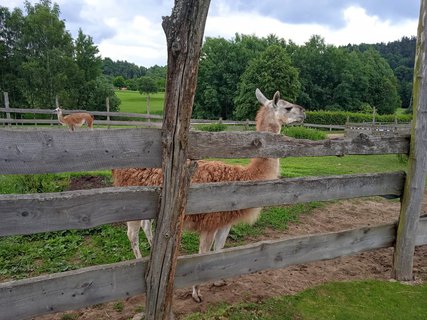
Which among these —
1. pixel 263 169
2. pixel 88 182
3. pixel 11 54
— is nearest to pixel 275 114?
pixel 263 169

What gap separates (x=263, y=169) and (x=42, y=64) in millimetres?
42821

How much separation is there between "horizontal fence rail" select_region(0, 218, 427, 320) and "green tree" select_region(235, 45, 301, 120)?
143ft

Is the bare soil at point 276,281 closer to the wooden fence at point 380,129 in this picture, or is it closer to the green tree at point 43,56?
the wooden fence at point 380,129

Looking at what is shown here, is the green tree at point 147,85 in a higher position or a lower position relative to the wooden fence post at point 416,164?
higher

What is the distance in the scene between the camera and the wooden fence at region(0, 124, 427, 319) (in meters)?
2.35

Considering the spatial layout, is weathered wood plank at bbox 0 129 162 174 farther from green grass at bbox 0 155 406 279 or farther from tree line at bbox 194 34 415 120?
tree line at bbox 194 34 415 120

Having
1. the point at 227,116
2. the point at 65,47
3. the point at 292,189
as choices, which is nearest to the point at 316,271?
the point at 292,189

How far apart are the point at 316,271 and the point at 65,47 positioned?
148 feet

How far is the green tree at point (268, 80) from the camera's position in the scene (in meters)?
47.3

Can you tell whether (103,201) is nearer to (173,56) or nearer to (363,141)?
(173,56)

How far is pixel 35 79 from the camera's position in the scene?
128ft

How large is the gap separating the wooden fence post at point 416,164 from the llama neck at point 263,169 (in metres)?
1.52

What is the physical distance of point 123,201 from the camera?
2.64 meters

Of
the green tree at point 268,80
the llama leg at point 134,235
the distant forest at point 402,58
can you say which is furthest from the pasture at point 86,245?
the distant forest at point 402,58
